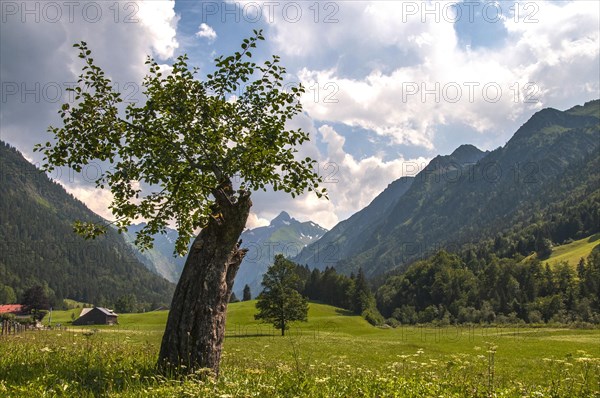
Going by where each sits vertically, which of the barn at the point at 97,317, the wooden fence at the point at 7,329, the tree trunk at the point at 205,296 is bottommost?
the barn at the point at 97,317

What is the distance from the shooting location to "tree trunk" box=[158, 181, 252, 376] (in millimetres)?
11383

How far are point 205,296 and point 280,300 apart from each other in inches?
2817

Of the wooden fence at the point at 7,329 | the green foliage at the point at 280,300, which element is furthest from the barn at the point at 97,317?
the wooden fence at the point at 7,329

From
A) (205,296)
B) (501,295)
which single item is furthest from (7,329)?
(501,295)

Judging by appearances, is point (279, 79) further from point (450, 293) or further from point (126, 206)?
point (450, 293)

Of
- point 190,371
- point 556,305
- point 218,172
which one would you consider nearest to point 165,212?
point 218,172

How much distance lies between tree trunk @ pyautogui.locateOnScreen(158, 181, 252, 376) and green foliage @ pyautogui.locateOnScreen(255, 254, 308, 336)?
6839 centimetres

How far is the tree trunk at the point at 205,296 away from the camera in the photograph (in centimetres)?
1138

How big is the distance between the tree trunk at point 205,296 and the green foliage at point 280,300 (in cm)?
6839

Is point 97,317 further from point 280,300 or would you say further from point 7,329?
point 7,329

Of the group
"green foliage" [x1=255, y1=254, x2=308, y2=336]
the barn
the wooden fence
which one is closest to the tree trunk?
the wooden fence

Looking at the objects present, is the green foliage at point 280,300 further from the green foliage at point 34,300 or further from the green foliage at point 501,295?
the green foliage at point 501,295

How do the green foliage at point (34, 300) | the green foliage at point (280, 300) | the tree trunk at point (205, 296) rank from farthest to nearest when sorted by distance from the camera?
the green foliage at point (34, 300) < the green foliage at point (280, 300) < the tree trunk at point (205, 296)

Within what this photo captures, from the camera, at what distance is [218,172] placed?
13.3 m
